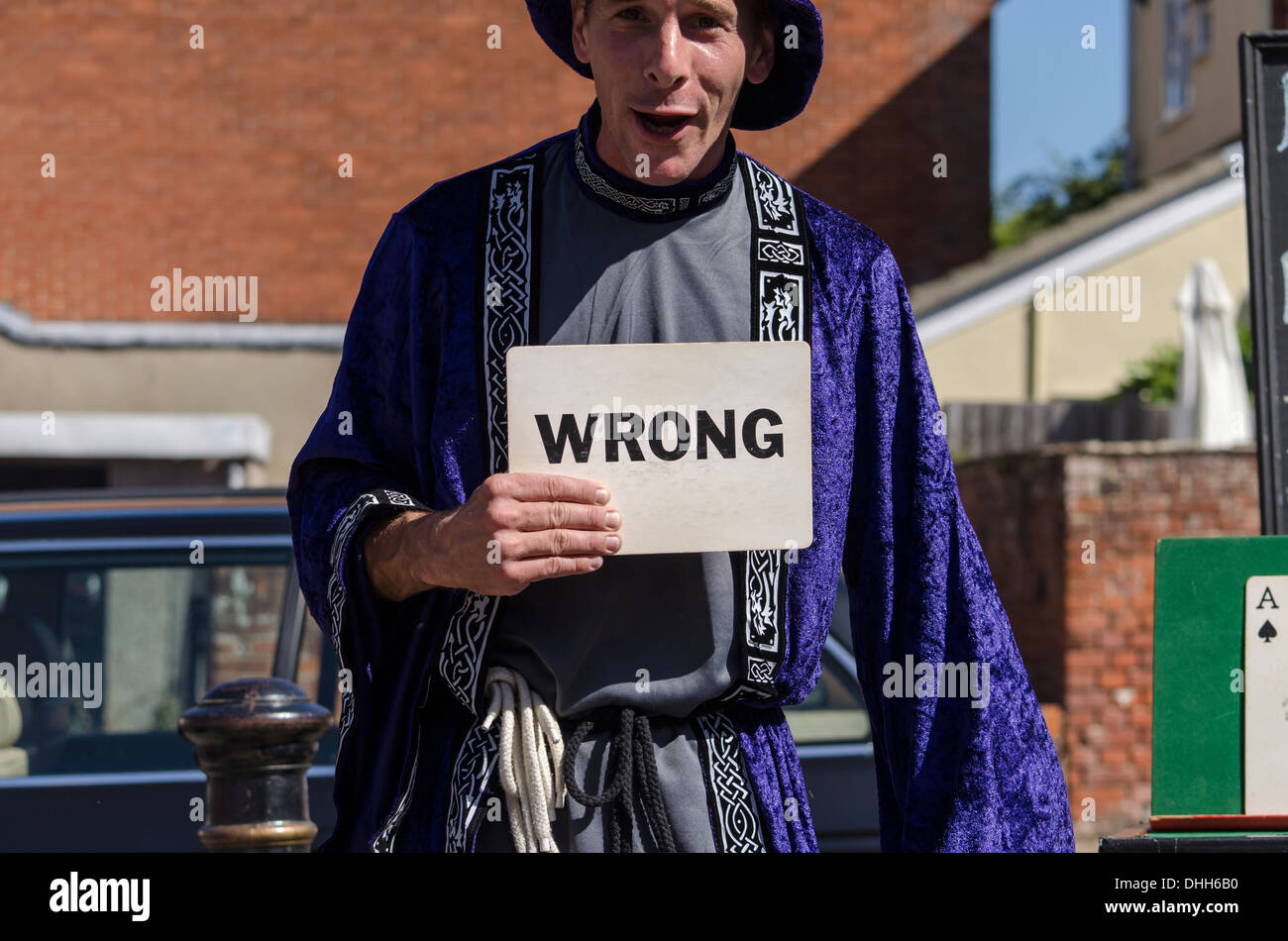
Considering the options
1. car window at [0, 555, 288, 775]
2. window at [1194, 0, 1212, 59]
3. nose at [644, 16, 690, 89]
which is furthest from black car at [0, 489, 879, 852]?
window at [1194, 0, 1212, 59]

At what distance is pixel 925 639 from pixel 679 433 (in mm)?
442

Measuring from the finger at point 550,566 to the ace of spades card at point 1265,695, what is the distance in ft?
2.57

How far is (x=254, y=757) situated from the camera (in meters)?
3.55

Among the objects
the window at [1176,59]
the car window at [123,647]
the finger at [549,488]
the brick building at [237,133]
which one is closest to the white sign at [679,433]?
the finger at [549,488]

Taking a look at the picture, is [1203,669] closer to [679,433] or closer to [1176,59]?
[679,433]

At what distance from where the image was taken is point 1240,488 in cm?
1000

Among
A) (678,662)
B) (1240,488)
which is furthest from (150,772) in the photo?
(1240,488)

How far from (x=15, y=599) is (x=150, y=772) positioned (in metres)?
0.63

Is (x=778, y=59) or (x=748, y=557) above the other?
(x=778, y=59)

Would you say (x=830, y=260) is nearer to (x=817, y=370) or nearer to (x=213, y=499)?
(x=817, y=370)

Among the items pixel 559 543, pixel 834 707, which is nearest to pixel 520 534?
pixel 559 543

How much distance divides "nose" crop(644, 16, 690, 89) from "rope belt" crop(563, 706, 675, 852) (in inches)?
29.2

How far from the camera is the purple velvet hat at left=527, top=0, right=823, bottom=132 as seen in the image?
2.17 m

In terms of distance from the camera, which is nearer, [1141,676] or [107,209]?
[1141,676]
